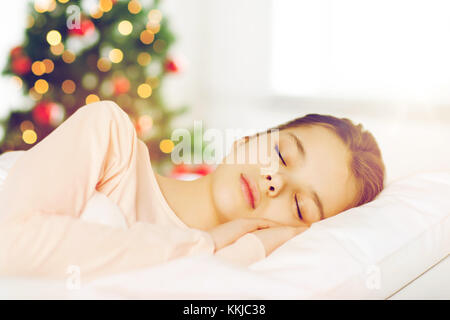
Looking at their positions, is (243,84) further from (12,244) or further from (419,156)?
(12,244)

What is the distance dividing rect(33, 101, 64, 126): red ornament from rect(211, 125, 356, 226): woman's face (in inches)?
59.9

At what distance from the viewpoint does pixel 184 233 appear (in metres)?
0.88

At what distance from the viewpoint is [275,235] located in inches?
39.0

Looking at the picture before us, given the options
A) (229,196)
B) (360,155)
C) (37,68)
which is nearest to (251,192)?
(229,196)

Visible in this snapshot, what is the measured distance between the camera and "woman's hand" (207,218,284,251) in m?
0.95

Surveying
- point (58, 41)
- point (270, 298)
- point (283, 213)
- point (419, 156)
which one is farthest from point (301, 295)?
point (58, 41)

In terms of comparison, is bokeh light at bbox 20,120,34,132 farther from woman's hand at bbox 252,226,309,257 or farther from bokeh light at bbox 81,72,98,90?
woman's hand at bbox 252,226,309,257

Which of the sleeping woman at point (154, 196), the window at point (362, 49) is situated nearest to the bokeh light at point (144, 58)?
the window at point (362, 49)

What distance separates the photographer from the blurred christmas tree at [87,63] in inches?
92.0

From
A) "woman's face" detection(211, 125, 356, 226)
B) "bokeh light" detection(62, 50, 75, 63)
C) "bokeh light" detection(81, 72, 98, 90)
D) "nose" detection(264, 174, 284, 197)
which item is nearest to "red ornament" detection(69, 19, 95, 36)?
"bokeh light" detection(62, 50, 75, 63)

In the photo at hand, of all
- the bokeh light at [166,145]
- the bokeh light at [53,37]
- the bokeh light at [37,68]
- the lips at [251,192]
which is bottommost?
the bokeh light at [166,145]

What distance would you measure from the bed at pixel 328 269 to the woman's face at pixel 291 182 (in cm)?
12

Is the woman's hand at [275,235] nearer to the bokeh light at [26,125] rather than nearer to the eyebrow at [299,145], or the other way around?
the eyebrow at [299,145]

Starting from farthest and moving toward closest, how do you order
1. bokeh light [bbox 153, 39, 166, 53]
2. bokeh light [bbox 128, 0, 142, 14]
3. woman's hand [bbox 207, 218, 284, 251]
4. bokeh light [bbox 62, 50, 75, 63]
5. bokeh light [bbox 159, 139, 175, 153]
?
bokeh light [bbox 159, 139, 175, 153] < bokeh light [bbox 153, 39, 166, 53] < bokeh light [bbox 128, 0, 142, 14] < bokeh light [bbox 62, 50, 75, 63] < woman's hand [bbox 207, 218, 284, 251]
